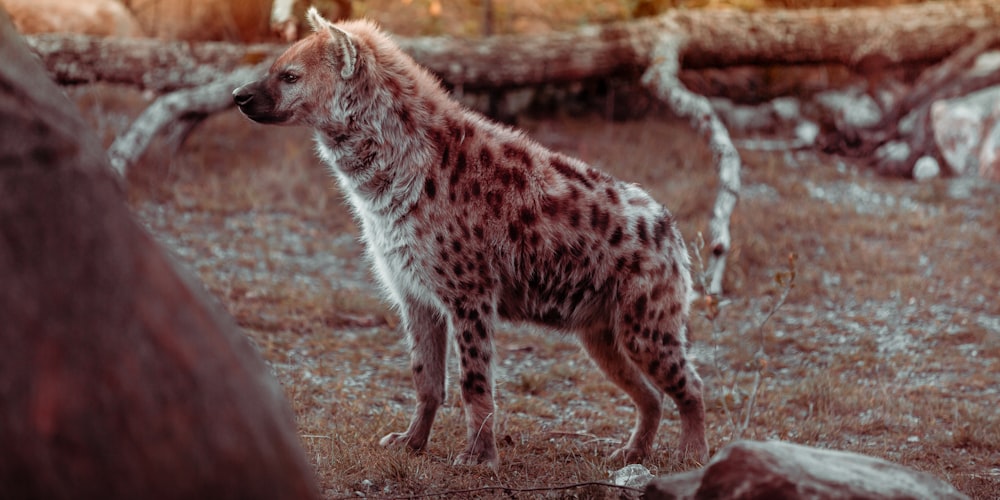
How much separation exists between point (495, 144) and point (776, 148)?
6.80 meters

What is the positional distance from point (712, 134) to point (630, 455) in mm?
4541

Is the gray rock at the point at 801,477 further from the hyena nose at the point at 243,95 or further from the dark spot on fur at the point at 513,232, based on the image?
the hyena nose at the point at 243,95

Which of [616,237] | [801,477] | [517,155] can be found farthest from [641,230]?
[801,477]

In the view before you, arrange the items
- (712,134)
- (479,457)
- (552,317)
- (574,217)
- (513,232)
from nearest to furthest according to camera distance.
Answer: (479,457)
(513,232)
(574,217)
(552,317)
(712,134)

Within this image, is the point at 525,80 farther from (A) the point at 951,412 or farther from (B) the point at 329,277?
(A) the point at 951,412

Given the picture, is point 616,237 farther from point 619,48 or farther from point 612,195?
point 619,48

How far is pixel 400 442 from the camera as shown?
4.43m

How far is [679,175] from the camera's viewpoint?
9.49 m

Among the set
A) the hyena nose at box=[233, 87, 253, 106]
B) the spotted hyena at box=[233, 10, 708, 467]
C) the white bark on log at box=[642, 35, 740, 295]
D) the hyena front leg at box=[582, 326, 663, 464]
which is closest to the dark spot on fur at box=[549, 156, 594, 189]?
the spotted hyena at box=[233, 10, 708, 467]

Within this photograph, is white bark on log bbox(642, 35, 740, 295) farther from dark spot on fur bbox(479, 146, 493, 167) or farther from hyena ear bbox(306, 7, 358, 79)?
hyena ear bbox(306, 7, 358, 79)

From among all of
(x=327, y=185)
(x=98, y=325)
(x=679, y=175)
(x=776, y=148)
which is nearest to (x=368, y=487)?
(x=98, y=325)

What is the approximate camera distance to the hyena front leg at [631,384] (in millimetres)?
4555

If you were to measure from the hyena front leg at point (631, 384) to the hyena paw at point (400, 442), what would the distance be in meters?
0.93

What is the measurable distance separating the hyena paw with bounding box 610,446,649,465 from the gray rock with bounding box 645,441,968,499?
163 cm
